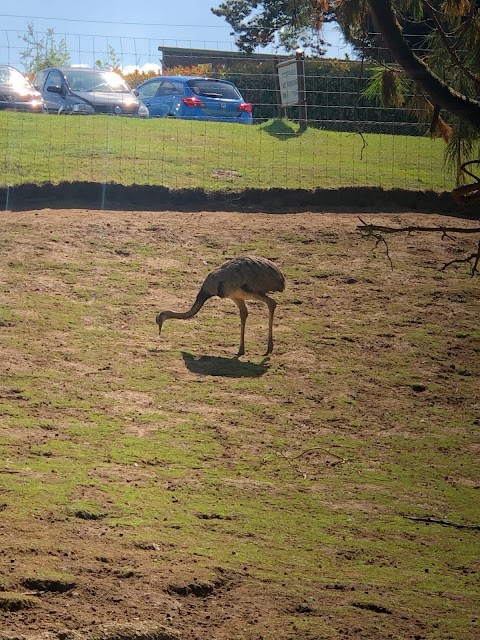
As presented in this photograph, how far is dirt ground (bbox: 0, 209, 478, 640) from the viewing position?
6.37 meters

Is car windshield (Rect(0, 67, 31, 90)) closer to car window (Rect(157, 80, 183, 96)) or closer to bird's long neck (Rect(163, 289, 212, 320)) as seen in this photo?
car window (Rect(157, 80, 183, 96))

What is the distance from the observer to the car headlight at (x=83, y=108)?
23.7 meters

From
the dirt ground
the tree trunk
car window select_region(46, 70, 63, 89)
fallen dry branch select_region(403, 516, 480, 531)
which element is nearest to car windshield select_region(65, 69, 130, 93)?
car window select_region(46, 70, 63, 89)

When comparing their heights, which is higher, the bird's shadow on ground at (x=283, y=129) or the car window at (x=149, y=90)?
the car window at (x=149, y=90)

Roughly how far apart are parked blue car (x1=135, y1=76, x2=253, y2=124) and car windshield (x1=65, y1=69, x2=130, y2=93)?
101 cm

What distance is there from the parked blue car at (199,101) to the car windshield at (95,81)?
39.7 inches

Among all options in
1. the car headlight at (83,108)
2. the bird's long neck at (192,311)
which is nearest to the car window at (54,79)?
the car headlight at (83,108)

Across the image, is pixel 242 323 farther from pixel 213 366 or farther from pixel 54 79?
pixel 54 79

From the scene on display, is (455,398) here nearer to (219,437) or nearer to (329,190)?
(219,437)

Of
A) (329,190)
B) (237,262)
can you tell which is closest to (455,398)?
(237,262)

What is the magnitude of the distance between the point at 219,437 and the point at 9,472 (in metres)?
2.06

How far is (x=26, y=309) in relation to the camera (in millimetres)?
12805

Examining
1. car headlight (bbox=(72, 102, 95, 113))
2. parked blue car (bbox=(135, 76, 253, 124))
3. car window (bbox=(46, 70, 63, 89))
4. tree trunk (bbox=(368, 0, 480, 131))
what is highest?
car window (bbox=(46, 70, 63, 89))

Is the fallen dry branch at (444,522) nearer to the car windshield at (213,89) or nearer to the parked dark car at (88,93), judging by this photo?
the parked dark car at (88,93)
